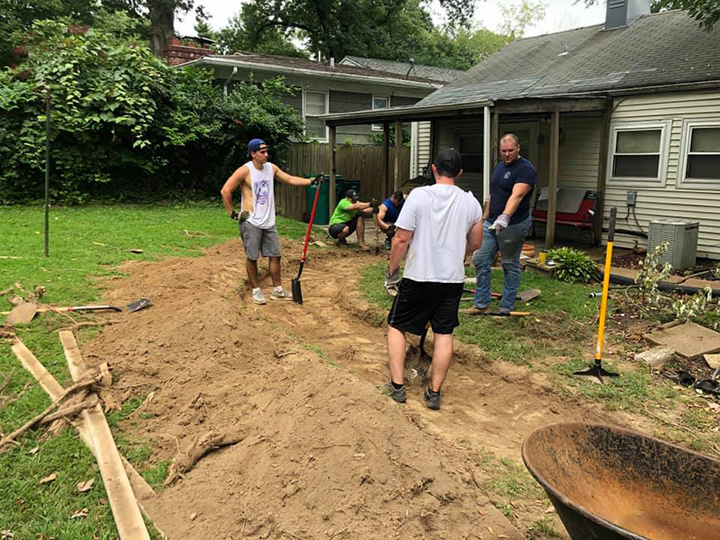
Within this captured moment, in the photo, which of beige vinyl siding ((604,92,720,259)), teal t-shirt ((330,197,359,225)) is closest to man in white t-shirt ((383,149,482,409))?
teal t-shirt ((330,197,359,225))

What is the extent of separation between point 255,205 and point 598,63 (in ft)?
30.8

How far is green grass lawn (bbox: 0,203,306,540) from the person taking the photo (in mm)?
2674

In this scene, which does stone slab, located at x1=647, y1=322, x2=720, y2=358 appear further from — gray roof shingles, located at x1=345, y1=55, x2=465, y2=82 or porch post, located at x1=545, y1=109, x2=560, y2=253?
gray roof shingles, located at x1=345, y1=55, x2=465, y2=82

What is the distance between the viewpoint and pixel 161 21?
28.2 meters

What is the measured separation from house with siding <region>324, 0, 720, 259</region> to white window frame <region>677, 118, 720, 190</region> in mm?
18

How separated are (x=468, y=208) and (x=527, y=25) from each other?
5527 cm

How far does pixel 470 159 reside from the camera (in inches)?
574

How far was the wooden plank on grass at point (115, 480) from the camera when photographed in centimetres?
247

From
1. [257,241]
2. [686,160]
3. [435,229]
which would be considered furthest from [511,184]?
[686,160]

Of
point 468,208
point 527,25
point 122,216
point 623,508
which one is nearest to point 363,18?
point 122,216

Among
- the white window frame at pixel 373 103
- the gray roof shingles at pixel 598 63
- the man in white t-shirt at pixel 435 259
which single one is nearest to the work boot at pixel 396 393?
the man in white t-shirt at pixel 435 259

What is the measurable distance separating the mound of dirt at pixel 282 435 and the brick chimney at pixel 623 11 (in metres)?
12.3

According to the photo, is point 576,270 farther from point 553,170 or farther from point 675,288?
point 553,170

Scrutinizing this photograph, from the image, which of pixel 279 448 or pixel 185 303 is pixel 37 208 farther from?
pixel 279 448
